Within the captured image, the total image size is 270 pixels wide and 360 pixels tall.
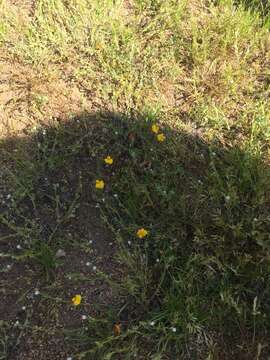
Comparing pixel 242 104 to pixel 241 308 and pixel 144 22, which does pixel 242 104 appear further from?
pixel 241 308

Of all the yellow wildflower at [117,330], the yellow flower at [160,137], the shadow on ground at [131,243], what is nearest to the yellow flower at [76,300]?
the shadow on ground at [131,243]

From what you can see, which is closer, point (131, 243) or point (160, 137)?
point (131, 243)

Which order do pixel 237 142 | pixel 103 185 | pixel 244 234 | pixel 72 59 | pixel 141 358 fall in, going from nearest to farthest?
pixel 141 358 → pixel 244 234 → pixel 103 185 → pixel 237 142 → pixel 72 59

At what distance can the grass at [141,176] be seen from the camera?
2.56 metres

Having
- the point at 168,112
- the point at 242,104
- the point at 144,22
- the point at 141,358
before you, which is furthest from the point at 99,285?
the point at 144,22

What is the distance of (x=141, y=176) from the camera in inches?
118

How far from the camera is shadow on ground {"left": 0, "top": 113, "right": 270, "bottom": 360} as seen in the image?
253 centimetres

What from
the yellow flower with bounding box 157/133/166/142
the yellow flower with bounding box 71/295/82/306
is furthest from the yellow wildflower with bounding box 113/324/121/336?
the yellow flower with bounding box 157/133/166/142

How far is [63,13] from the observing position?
3686 mm

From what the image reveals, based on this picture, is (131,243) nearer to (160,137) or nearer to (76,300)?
(76,300)

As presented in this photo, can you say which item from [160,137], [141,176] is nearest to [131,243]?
[141,176]

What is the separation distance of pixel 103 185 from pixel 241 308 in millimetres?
1098

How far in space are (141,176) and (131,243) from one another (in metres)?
0.46

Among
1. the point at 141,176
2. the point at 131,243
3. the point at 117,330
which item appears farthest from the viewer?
the point at 141,176
